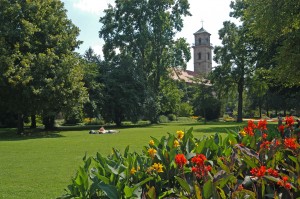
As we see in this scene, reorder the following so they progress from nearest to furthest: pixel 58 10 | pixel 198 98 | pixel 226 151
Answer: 1. pixel 226 151
2. pixel 58 10
3. pixel 198 98

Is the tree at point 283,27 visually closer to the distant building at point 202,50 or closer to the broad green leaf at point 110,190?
the broad green leaf at point 110,190

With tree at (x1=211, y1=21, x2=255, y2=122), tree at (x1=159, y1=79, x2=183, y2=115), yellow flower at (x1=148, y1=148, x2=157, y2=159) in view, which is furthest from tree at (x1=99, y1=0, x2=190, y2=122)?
yellow flower at (x1=148, y1=148, x2=157, y2=159)

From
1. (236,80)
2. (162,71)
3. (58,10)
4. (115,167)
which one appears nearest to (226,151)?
(115,167)

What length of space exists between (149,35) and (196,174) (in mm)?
41892

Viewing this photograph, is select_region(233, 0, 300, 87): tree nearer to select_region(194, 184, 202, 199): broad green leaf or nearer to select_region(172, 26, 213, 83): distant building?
select_region(194, 184, 202, 199): broad green leaf

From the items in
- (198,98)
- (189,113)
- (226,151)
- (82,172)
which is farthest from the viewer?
(189,113)

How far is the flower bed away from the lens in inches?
111

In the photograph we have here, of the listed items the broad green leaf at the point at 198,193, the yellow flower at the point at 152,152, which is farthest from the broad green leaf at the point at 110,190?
the yellow flower at the point at 152,152

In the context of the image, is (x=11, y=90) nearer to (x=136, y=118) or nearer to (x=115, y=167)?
(x=136, y=118)

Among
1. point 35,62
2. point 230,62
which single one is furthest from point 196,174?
point 230,62

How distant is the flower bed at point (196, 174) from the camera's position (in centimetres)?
282

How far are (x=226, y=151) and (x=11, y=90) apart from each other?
2350 cm

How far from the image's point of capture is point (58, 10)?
29.7 metres

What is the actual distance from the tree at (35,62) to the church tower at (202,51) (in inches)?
3861
